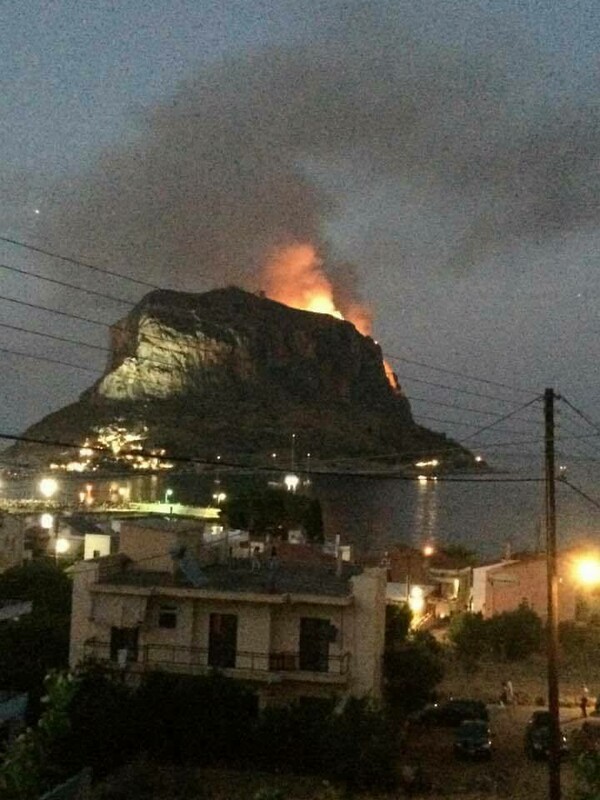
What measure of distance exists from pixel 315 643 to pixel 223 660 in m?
1.77

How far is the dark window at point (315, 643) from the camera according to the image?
17562mm

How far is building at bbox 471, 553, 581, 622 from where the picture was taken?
1212 inches

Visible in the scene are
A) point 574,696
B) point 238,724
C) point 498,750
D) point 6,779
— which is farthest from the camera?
point 574,696

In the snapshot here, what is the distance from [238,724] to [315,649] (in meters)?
2.70

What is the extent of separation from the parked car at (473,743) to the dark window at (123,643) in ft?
20.5

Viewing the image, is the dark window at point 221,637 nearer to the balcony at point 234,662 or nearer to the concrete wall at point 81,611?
the balcony at point 234,662

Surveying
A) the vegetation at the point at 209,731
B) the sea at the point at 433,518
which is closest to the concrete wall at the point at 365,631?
the vegetation at the point at 209,731

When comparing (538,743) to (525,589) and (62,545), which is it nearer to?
(525,589)

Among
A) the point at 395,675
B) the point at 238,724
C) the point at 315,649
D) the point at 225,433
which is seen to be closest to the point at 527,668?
the point at 395,675

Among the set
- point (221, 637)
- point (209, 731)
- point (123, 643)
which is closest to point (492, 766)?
point (209, 731)

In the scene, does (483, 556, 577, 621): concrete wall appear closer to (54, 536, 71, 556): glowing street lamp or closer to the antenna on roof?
the antenna on roof

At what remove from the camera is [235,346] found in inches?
7800

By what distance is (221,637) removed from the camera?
58.1 feet

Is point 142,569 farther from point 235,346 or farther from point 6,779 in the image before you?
point 235,346
